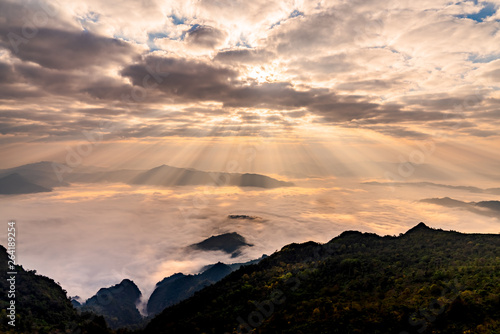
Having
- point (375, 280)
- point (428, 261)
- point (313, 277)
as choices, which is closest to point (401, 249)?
point (428, 261)

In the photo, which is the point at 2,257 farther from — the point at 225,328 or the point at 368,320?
the point at 368,320

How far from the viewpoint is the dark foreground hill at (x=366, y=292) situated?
91.6 ft

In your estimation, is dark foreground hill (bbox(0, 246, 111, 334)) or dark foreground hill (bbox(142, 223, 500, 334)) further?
dark foreground hill (bbox(0, 246, 111, 334))

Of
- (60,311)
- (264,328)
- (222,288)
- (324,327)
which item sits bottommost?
(60,311)

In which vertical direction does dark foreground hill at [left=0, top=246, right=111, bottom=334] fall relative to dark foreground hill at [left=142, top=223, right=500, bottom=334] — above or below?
below

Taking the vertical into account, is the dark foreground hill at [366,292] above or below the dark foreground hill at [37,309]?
above

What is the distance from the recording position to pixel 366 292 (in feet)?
134

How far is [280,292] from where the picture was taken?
4678cm

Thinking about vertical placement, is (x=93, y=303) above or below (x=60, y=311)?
below

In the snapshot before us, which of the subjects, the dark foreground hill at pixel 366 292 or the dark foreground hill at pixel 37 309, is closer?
the dark foreground hill at pixel 366 292

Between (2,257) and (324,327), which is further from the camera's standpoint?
(2,257)

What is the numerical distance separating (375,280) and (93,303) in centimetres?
21821

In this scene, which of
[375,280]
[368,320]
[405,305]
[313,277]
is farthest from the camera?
[313,277]

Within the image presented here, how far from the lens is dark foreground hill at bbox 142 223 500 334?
27.9 m
